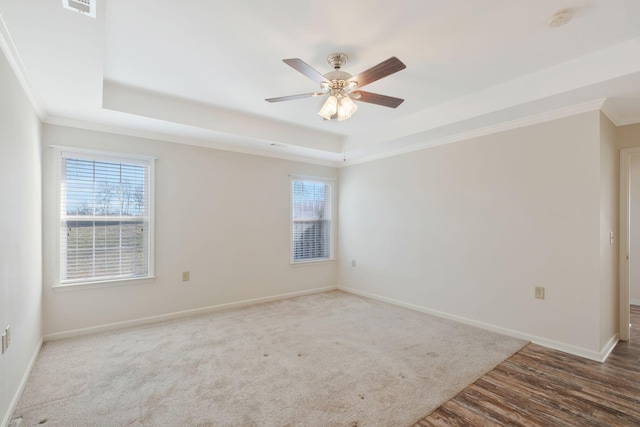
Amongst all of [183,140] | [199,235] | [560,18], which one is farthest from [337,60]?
[199,235]

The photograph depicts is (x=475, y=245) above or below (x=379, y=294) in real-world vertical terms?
above

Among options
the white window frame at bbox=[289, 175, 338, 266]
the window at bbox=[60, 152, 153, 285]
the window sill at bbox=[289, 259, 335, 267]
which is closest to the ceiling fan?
the window at bbox=[60, 152, 153, 285]

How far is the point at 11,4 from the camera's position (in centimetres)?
152

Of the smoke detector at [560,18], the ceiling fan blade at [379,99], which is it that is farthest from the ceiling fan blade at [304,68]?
the smoke detector at [560,18]

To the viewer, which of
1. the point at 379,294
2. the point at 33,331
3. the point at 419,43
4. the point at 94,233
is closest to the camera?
the point at 419,43

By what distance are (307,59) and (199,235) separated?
8.84 ft

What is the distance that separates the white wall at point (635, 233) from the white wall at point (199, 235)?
4.89 m

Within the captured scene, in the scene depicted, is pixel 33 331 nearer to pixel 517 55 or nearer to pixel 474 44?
pixel 474 44

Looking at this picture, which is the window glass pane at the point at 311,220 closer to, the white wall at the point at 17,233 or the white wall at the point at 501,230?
the white wall at the point at 501,230

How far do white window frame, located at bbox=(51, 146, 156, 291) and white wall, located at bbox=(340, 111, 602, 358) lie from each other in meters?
3.14

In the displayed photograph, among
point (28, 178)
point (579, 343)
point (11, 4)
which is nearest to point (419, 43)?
point (11, 4)

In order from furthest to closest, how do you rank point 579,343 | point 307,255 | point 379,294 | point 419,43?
point 307,255
point 379,294
point 579,343
point 419,43

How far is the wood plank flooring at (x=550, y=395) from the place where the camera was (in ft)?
6.45

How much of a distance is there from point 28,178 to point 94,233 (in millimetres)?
1026
